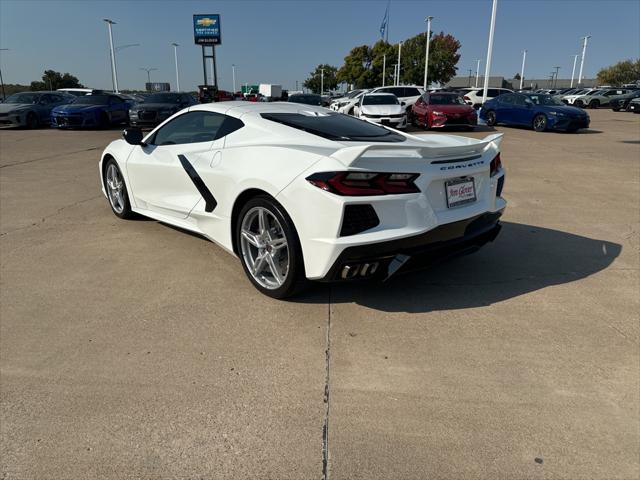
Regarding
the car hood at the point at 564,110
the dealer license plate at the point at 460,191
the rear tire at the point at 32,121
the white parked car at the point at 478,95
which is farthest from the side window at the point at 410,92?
the dealer license plate at the point at 460,191

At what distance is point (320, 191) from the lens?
9.61ft

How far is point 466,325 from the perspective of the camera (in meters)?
3.18

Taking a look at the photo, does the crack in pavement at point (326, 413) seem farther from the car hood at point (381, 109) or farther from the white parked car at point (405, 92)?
the white parked car at point (405, 92)

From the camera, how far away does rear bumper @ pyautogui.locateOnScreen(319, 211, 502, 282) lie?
9.72 ft

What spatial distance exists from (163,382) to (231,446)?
67 cm

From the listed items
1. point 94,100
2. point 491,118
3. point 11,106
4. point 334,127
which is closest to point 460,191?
point 334,127

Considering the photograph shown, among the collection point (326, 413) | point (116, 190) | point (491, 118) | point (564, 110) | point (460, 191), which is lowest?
point (326, 413)

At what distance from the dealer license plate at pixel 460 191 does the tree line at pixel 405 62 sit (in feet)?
227

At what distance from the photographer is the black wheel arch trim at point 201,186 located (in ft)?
12.8

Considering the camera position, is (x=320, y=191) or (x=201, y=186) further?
(x=201, y=186)

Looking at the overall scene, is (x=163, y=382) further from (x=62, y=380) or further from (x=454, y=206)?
(x=454, y=206)

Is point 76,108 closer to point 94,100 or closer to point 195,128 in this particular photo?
point 94,100

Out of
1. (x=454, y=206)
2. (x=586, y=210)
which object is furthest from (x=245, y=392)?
(x=586, y=210)

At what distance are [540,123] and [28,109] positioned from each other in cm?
1966
